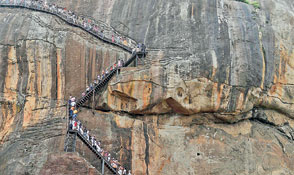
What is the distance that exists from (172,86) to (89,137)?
19.5ft

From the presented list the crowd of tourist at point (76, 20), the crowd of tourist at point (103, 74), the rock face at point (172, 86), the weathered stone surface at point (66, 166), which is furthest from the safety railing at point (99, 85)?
the weathered stone surface at point (66, 166)

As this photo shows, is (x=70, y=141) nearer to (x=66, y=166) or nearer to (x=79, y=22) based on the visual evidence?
(x=66, y=166)

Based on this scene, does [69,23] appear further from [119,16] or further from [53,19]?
[119,16]

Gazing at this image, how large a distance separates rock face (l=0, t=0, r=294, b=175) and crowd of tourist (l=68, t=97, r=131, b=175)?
481mm

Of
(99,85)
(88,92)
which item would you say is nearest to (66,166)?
(88,92)

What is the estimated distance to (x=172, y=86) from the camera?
90.5 ft

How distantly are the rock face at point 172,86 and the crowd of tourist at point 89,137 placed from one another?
48 cm

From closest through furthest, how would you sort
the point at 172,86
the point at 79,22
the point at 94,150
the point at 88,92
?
the point at 94,150 < the point at 88,92 < the point at 172,86 < the point at 79,22

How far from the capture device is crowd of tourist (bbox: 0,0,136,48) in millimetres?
29797

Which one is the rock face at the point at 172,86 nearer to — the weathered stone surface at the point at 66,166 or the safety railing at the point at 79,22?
the safety railing at the point at 79,22

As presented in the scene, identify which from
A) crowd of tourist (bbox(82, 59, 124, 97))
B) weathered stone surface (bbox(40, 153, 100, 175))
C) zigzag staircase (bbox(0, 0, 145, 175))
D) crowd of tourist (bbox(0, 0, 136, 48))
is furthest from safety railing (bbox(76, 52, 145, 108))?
weathered stone surface (bbox(40, 153, 100, 175))

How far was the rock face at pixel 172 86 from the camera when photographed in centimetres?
2714

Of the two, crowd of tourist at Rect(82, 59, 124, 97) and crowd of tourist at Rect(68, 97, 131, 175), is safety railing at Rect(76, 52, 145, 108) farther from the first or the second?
crowd of tourist at Rect(68, 97, 131, 175)

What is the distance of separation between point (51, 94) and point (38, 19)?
5330mm
